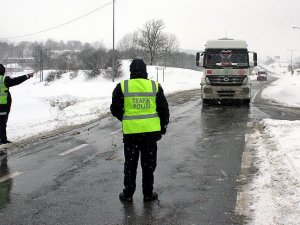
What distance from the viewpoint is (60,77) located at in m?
80.9

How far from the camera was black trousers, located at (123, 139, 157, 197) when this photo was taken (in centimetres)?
524

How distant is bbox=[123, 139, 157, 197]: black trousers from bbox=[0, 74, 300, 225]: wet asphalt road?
0.67 ft

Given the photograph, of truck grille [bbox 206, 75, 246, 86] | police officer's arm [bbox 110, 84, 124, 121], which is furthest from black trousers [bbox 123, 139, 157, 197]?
truck grille [bbox 206, 75, 246, 86]

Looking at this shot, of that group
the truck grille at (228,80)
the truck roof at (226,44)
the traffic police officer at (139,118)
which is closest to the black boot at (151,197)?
the traffic police officer at (139,118)

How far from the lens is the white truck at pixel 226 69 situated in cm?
1766

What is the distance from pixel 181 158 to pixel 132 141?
2723mm

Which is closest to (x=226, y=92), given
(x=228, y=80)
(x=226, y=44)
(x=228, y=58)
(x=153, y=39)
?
(x=228, y=80)

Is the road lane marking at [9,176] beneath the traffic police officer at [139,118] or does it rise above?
beneath

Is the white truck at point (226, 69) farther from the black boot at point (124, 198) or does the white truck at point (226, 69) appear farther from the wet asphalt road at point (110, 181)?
the black boot at point (124, 198)

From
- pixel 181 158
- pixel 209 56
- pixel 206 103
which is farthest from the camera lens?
pixel 206 103

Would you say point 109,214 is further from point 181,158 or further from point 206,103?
point 206,103

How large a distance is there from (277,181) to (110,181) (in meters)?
2.49

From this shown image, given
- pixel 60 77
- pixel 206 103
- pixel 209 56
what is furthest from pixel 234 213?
pixel 60 77

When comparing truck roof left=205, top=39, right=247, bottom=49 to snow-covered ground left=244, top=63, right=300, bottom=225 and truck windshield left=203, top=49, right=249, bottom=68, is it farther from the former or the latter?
snow-covered ground left=244, top=63, right=300, bottom=225
